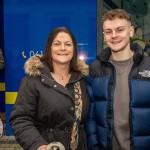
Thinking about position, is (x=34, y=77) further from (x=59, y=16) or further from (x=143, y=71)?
(x=59, y=16)

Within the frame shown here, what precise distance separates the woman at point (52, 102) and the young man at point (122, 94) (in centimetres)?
16

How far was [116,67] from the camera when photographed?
2496 millimetres

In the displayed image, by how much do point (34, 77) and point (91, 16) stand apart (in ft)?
9.39

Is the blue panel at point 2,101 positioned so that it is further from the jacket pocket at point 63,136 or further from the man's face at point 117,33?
the man's face at point 117,33

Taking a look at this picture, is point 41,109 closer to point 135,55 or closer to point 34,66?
point 34,66

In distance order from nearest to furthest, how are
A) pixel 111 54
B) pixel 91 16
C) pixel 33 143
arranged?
pixel 33 143 → pixel 111 54 → pixel 91 16

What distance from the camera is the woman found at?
2369 mm

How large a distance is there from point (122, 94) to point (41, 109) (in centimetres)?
60

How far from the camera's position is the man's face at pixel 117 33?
95.0 inches

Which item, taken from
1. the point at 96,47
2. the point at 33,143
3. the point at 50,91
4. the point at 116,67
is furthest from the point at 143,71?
the point at 96,47

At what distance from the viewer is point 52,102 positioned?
94.0 inches

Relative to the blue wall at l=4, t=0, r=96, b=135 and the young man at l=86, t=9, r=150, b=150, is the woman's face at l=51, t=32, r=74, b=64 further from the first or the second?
the blue wall at l=4, t=0, r=96, b=135

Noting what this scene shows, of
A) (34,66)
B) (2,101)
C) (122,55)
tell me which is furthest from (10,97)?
(122,55)

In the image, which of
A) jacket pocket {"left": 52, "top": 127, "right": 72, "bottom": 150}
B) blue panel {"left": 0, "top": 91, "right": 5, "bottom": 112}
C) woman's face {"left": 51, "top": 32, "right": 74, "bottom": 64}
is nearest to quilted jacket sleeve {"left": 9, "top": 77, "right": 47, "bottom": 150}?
jacket pocket {"left": 52, "top": 127, "right": 72, "bottom": 150}
